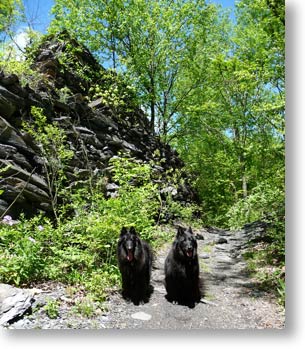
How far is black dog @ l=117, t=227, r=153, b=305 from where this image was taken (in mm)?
4250

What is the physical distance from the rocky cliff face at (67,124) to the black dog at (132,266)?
164 cm

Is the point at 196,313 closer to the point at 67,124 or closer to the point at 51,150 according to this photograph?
the point at 51,150

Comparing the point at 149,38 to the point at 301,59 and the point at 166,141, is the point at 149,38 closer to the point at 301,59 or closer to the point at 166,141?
the point at 166,141

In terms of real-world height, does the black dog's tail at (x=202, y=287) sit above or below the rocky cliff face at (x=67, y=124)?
below

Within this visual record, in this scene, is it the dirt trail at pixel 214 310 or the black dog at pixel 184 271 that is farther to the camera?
the black dog at pixel 184 271

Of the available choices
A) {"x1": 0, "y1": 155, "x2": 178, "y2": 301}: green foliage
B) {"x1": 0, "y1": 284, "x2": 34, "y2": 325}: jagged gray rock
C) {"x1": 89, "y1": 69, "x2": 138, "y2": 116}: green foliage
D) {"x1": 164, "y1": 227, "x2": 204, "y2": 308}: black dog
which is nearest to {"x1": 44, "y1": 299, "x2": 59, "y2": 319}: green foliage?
{"x1": 0, "y1": 284, "x2": 34, "y2": 325}: jagged gray rock

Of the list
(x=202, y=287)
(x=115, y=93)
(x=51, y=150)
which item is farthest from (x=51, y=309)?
(x=115, y=93)

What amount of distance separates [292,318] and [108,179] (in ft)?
13.6

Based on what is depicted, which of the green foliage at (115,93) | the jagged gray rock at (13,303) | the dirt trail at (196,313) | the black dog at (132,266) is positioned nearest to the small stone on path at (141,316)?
the dirt trail at (196,313)

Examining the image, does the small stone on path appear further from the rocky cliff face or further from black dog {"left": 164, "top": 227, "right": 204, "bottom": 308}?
the rocky cliff face

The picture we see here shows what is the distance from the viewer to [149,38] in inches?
461

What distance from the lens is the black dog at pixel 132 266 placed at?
167 inches

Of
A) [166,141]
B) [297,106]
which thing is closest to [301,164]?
[297,106]

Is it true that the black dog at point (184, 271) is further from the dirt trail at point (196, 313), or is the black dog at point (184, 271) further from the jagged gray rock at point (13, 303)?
the jagged gray rock at point (13, 303)
